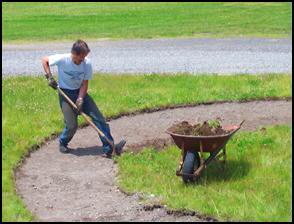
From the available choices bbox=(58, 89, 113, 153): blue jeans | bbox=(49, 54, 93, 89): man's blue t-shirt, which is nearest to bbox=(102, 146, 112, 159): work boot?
bbox=(58, 89, 113, 153): blue jeans

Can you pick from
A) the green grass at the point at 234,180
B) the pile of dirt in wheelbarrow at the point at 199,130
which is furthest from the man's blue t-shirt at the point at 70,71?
the pile of dirt in wheelbarrow at the point at 199,130

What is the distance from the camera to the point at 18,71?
18188 mm

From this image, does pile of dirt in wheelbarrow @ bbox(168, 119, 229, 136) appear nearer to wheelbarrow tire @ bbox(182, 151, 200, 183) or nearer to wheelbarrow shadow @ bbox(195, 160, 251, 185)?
wheelbarrow tire @ bbox(182, 151, 200, 183)

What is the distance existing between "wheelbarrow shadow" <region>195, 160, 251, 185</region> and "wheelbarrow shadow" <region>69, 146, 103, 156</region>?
1919mm

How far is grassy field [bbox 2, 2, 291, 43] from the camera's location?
24970 millimetres

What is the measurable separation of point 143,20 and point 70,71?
1891 cm

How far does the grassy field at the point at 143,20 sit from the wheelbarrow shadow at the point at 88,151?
13.6 m

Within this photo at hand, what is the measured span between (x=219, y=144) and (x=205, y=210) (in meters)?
1.25

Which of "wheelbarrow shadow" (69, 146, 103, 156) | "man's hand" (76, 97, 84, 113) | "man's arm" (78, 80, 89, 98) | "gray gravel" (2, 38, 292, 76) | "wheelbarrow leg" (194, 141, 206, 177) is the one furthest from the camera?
"gray gravel" (2, 38, 292, 76)

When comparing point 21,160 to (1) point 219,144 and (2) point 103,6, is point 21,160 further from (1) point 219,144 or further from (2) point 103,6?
(2) point 103,6

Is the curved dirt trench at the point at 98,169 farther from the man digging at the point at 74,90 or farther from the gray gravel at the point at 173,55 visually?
the gray gravel at the point at 173,55

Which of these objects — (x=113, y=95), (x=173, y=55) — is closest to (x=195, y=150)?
(x=113, y=95)

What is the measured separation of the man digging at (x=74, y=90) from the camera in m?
10.4

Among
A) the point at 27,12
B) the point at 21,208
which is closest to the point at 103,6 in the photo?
the point at 27,12
